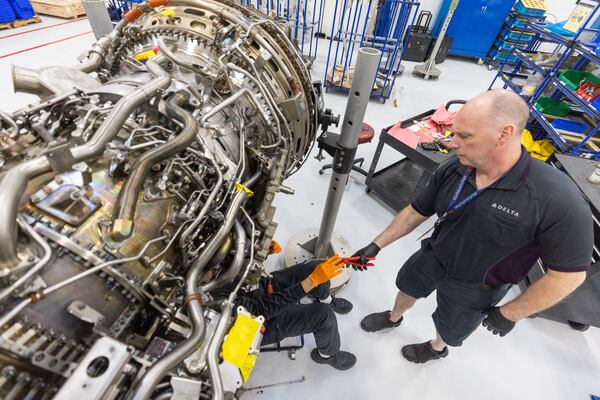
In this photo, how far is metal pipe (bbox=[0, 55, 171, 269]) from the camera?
0.65 metres

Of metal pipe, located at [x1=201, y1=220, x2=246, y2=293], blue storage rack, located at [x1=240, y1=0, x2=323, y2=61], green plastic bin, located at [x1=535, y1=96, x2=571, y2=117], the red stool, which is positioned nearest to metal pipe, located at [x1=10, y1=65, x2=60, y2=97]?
metal pipe, located at [x1=201, y1=220, x2=246, y2=293]

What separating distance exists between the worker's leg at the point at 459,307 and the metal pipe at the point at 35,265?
6.26 ft

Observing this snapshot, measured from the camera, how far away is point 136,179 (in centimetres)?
93

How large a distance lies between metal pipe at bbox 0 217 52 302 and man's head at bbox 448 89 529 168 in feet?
5.10

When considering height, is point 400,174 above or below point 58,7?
below

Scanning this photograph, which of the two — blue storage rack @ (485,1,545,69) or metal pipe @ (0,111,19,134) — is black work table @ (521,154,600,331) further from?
blue storage rack @ (485,1,545,69)

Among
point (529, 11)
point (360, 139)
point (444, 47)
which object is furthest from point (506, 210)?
point (529, 11)

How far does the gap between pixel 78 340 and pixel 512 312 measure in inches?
75.2

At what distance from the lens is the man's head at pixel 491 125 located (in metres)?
1.26

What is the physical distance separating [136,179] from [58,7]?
28.4 feet

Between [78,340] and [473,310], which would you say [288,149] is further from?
[473,310]

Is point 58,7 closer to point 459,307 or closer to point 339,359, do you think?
point 339,359

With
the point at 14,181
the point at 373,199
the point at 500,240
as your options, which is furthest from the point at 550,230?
the point at 373,199

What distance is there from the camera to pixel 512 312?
5.22 ft
